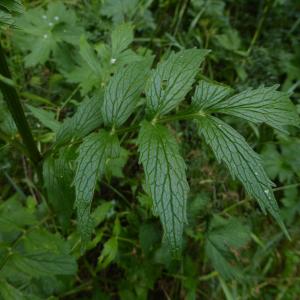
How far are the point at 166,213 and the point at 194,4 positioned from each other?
6.22 feet

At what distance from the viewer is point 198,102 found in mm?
1135

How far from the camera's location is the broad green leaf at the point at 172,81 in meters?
1.11

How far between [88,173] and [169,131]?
0.26 metres

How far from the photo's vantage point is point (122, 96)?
3.76 ft

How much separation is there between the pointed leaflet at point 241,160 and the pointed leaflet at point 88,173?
26 centimetres

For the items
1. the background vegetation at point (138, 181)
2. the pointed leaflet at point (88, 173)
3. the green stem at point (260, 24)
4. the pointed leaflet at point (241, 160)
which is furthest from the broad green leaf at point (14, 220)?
the green stem at point (260, 24)

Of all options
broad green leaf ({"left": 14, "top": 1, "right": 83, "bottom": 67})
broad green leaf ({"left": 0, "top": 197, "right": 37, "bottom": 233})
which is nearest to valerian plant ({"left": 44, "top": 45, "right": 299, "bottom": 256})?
broad green leaf ({"left": 0, "top": 197, "right": 37, "bottom": 233})

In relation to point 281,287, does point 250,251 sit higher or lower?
higher

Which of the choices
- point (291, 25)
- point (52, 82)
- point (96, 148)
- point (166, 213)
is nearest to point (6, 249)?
point (96, 148)

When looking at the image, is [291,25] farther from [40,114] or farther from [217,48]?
[40,114]

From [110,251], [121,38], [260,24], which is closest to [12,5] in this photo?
[121,38]

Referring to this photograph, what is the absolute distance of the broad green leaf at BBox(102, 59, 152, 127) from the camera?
44.9 inches

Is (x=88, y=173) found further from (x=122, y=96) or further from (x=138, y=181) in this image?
(x=138, y=181)

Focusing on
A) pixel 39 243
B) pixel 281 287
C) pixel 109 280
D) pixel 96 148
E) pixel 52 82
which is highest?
pixel 96 148
